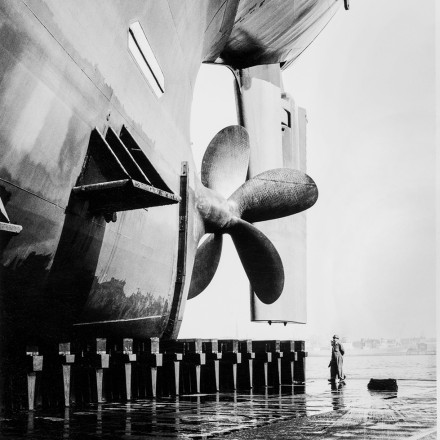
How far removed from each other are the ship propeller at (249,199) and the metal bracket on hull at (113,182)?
407cm

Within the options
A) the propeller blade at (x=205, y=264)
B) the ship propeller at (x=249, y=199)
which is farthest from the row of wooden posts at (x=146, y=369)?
the ship propeller at (x=249, y=199)

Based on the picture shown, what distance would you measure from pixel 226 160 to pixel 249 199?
83 cm

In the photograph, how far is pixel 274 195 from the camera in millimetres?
10773

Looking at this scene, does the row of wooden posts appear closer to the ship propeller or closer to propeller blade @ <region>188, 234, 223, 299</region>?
propeller blade @ <region>188, 234, 223, 299</region>

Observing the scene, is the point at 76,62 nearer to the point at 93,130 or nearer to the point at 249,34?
the point at 93,130

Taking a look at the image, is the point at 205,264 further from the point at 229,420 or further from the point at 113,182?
the point at 113,182

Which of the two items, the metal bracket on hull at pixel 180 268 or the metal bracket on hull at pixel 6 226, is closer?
the metal bracket on hull at pixel 6 226

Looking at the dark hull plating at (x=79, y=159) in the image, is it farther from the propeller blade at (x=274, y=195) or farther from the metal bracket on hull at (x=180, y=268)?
the propeller blade at (x=274, y=195)

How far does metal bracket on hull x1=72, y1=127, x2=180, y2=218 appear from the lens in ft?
18.3

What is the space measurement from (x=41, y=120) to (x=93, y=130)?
2.86 ft

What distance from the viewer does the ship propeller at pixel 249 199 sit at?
34.5ft

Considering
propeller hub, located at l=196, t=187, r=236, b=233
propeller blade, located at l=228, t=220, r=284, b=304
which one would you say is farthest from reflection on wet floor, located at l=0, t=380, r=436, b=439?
propeller hub, located at l=196, t=187, r=236, b=233

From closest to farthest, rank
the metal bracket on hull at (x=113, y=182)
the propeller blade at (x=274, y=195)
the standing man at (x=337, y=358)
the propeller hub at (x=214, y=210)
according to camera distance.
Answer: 1. the metal bracket on hull at (x=113, y=182)
2. the propeller hub at (x=214, y=210)
3. the propeller blade at (x=274, y=195)
4. the standing man at (x=337, y=358)

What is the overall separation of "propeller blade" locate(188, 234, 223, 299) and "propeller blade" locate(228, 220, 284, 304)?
652mm
